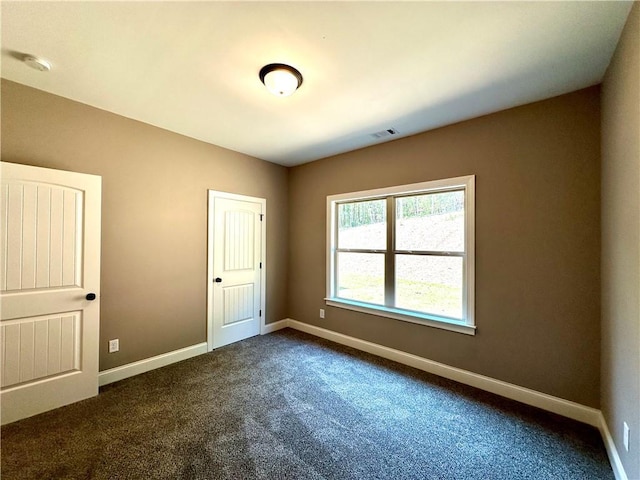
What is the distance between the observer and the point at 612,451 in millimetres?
1686

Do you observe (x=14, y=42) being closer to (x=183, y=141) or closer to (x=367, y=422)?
(x=183, y=141)

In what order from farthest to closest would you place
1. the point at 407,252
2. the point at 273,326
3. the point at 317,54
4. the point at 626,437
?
the point at 273,326
the point at 407,252
the point at 317,54
the point at 626,437

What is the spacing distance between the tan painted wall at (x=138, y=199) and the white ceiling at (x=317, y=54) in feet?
0.70

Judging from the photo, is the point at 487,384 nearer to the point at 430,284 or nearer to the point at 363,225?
the point at 430,284

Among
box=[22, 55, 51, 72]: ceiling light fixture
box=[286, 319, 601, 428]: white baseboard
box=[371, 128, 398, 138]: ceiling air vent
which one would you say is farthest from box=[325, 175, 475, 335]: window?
box=[22, 55, 51, 72]: ceiling light fixture

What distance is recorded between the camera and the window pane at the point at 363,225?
3.45 m

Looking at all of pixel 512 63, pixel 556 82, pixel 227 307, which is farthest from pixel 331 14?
pixel 227 307

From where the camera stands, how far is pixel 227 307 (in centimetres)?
362

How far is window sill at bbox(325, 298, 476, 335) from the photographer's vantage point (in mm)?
2686

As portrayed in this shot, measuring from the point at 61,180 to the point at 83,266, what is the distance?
2.51ft

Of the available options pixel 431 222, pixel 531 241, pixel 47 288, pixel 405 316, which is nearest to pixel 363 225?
pixel 431 222

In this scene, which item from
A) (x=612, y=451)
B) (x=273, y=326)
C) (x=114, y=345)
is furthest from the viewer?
(x=273, y=326)

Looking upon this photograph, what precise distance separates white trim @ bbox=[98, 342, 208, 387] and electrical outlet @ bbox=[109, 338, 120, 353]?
0.61 feet

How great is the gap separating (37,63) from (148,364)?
9.34 feet
